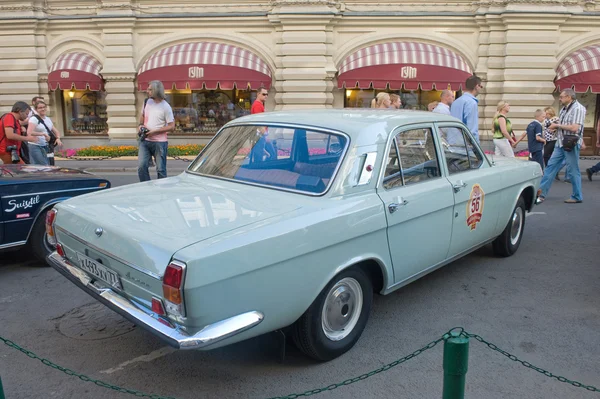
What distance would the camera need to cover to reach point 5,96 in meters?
17.8

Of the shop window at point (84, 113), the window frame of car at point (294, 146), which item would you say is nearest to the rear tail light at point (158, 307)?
the window frame of car at point (294, 146)

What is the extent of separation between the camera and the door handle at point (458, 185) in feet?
14.3

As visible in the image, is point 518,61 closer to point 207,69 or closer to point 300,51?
point 300,51

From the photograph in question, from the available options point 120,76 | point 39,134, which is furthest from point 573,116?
point 120,76

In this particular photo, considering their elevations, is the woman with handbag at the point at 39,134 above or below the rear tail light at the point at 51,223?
above

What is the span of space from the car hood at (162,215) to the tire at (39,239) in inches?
67.3

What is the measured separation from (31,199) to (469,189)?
4.10m

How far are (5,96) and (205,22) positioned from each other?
24.0ft

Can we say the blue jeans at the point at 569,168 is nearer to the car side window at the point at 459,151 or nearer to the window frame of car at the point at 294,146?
the car side window at the point at 459,151

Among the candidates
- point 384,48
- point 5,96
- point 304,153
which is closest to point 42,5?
point 5,96

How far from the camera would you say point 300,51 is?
55.0 feet

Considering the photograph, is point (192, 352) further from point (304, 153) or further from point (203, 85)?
point (203, 85)

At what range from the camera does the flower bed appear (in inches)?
641

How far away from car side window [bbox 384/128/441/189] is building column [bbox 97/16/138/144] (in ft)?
49.0
